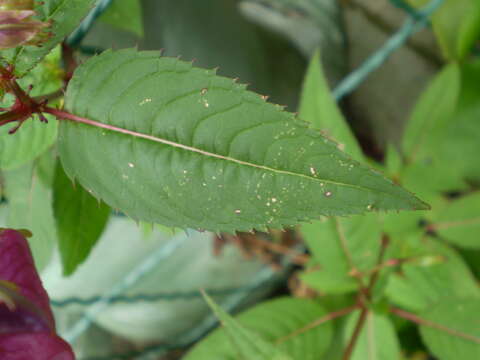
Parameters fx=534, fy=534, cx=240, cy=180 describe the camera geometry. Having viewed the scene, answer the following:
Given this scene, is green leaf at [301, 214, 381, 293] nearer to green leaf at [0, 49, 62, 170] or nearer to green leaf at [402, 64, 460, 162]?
green leaf at [402, 64, 460, 162]

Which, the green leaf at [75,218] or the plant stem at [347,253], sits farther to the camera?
the plant stem at [347,253]

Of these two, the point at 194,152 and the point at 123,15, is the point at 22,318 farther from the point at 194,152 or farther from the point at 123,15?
the point at 123,15

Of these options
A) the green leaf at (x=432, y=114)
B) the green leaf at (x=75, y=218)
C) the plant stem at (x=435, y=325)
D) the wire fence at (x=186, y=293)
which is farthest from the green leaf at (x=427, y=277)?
the green leaf at (x=75, y=218)

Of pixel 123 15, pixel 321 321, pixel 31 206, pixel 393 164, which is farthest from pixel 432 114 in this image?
pixel 31 206

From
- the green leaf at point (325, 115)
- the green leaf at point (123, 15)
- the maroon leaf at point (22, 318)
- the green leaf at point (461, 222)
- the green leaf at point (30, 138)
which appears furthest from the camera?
the green leaf at point (461, 222)

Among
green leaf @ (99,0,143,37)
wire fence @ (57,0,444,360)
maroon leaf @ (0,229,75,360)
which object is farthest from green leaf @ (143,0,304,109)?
maroon leaf @ (0,229,75,360)

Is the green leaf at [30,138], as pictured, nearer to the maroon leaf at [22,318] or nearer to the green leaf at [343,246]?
the maroon leaf at [22,318]
